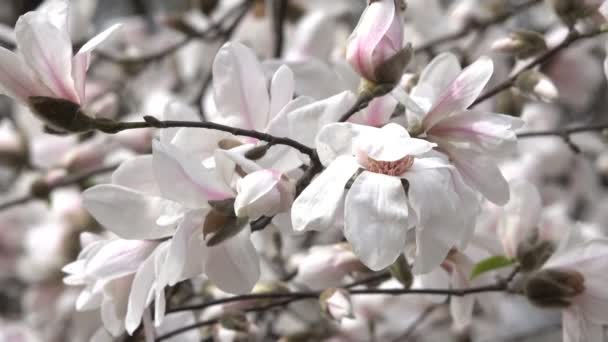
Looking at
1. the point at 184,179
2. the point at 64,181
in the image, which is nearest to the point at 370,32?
the point at 184,179

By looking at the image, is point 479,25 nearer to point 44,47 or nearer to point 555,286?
point 555,286

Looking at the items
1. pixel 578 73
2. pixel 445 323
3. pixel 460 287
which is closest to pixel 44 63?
pixel 460 287

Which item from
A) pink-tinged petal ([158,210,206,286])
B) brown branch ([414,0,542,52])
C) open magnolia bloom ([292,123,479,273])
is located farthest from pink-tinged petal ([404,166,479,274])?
brown branch ([414,0,542,52])

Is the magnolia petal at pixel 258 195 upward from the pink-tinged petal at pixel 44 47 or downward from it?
downward

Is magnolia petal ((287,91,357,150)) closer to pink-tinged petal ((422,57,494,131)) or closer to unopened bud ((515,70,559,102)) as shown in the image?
pink-tinged petal ((422,57,494,131))

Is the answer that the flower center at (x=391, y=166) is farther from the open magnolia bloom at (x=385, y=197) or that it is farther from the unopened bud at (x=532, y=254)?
the unopened bud at (x=532, y=254)

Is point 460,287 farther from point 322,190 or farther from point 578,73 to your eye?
point 578,73

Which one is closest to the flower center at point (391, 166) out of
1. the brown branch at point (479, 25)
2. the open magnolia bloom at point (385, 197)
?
the open magnolia bloom at point (385, 197)
